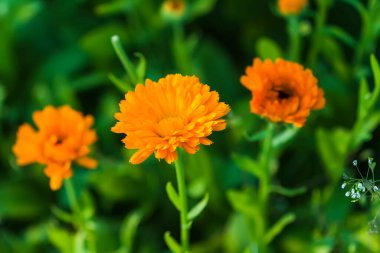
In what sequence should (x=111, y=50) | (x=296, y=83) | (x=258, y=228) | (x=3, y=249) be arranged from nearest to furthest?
(x=296, y=83), (x=258, y=228), (x=3, y=249), (x=111, y=50)

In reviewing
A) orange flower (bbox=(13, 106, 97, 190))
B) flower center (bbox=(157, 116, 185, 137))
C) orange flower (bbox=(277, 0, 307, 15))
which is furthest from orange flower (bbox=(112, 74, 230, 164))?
orange flower (bbox=(277, 0, 307, 15))

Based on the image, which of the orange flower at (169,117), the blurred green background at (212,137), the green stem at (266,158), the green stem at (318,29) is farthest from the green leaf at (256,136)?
the green stem at (318,29)

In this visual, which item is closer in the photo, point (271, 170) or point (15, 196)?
point (271, 170)

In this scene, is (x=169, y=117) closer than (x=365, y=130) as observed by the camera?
Yes

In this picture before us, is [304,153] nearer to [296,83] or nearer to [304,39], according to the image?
[304,39]

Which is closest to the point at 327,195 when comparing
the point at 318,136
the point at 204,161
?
the point at 318,136

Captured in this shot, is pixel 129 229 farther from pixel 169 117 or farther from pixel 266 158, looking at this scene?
pixel 169 117

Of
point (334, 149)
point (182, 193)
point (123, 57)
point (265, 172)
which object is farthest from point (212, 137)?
point (182, 193)
